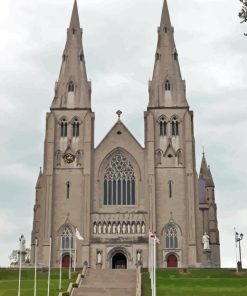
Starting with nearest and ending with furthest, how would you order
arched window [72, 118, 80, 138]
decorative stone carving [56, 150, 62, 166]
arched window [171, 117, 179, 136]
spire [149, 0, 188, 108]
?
1. decorative stone carving [56, 150, 62, 166]
2. arched window [171, 117, 179, 136]
3. arched window [72, 118, 80, 138]
4. spire [149, 0, 188, 108]

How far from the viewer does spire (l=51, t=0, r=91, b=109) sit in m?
85.8

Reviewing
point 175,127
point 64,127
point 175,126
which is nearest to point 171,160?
point 175,127

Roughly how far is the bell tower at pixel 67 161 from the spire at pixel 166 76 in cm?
936

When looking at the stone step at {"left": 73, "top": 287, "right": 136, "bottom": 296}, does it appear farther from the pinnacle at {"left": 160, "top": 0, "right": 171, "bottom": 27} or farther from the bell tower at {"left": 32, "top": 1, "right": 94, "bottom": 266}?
the pinnacle at {"left": 160, "top": 0, "right": 171, "bottom": 27}

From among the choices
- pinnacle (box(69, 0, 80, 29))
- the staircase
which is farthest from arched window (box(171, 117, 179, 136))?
the staircase

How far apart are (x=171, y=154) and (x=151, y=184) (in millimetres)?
5033

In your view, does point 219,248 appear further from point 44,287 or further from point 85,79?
point 44,287

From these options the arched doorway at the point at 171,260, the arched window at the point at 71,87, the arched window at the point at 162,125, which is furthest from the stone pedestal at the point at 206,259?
the arched window at the point at 71,87

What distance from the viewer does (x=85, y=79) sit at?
87.0 meters

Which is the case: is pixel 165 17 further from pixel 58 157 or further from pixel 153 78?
pixel 58 157

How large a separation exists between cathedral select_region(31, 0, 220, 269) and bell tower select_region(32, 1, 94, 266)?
13cm

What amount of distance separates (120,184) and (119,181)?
48cm

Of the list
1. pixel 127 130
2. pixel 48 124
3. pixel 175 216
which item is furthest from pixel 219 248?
pixel 48 124

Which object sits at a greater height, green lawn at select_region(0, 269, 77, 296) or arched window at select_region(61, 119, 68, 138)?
arched window at select_region(61, 119, 68, 138)
